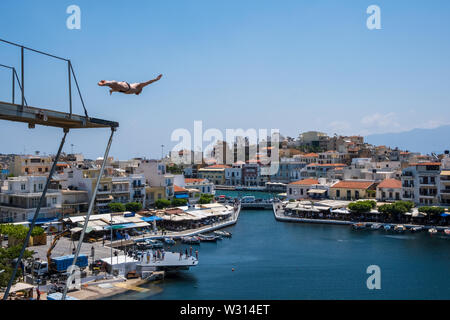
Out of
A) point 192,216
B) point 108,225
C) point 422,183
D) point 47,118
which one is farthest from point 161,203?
point 47,118

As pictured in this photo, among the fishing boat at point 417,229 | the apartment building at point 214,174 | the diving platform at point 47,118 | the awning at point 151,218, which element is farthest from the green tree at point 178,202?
the apartment building at point 214,174

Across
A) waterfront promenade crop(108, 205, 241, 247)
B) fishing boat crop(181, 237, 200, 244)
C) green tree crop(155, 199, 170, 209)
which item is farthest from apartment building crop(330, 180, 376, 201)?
Result: fishing boat crop(181, 237, 200, 244)

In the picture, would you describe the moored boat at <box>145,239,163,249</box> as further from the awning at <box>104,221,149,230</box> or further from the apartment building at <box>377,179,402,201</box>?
the apartment building at <box>377,179,402,201</box>

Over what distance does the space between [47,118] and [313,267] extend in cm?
1639

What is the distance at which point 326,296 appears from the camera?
14.1 metres

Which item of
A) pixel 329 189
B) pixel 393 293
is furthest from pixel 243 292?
pixel 329 189

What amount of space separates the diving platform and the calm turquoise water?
10630 millimetres

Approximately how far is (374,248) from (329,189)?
15617mm

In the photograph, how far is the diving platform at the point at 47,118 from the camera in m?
3.10

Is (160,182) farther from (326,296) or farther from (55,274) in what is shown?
(326,296)

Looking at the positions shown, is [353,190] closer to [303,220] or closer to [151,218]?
[303,220]

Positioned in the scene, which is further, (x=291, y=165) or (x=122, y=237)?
(x=291, y=165)

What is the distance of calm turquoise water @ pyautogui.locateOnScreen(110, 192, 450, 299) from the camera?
1472 centimetres

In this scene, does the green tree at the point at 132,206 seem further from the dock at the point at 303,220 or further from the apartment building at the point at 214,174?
the apartment building at the point at 214,174
